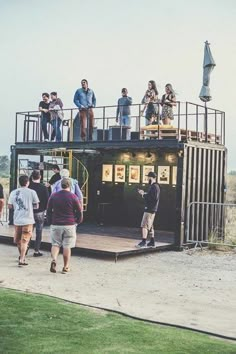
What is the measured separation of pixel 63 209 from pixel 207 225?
270 inches

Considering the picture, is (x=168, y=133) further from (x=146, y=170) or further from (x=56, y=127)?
(x=56, y=127)

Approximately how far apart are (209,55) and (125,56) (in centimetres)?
1181

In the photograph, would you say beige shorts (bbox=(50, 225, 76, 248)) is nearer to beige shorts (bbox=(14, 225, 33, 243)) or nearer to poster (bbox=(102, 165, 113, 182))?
beige shorts (bbox=(14, 225, 33, 243))

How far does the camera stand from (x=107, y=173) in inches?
818

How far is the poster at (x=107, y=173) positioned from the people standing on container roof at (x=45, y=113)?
2365mm

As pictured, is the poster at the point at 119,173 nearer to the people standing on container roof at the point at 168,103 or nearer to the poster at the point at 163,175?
the poster at the point at 163,175

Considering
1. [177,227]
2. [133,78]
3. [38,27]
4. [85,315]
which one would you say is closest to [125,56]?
[133,78]

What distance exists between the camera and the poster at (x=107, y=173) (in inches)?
814

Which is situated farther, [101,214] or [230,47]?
[230,47]

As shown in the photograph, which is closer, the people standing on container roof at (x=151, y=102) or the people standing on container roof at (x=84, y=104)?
the people standing on container roof at (x=151, y=102)

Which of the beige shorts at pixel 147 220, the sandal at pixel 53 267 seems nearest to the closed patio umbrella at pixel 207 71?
the beige shorts at pixel 147 220

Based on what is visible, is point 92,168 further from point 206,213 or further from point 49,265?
point 49,265

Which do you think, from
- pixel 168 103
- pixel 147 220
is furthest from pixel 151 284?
pixel 168 103

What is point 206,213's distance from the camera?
1717 centimetres
